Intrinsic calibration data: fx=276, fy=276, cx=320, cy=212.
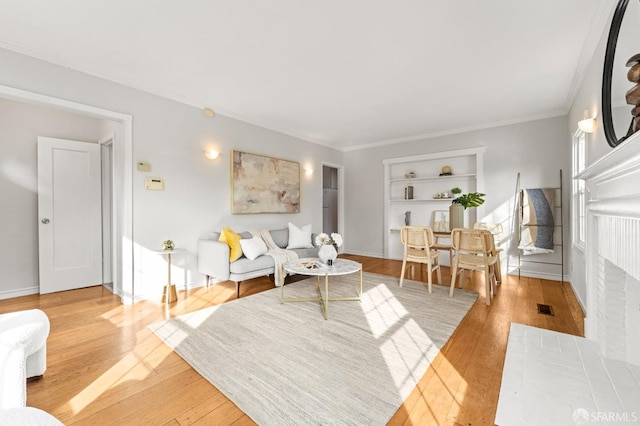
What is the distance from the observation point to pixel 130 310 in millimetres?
3037

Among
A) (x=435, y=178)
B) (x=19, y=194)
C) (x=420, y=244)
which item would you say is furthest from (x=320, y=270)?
(x=19, y=194)

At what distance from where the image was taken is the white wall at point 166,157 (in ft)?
9.13

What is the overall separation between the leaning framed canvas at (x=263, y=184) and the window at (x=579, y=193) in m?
4.20

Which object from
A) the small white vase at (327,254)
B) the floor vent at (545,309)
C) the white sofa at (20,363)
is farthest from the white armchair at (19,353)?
the floor vent at (545,309)

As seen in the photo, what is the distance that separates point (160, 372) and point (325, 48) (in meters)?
2.97

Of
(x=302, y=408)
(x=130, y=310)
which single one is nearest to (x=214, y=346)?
(x=302, y=408)

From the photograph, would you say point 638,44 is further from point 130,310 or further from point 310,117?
point 130,310

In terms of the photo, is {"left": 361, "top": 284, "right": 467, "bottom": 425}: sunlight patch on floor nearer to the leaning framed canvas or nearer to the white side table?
the white side table

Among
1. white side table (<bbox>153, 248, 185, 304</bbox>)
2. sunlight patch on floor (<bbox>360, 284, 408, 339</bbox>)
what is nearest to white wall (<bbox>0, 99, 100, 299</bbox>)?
white side table (<bbox>153, 248, 185, 304</bbox>)

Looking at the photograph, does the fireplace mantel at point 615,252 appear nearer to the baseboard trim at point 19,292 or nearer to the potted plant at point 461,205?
the potted plant at point 461,205

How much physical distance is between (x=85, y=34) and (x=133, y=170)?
1385 mm

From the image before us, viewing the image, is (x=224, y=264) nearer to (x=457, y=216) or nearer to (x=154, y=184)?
(x=154, y=184)

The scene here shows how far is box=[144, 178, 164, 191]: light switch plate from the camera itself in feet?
11.2

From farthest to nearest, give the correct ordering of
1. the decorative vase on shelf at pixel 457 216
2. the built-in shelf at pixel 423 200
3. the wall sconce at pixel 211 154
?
1. the built-in shelf at pixel 423 200
2. the wall sconce at pixel 211 154
3. the decorative vase on shelf at pixel 457 216
